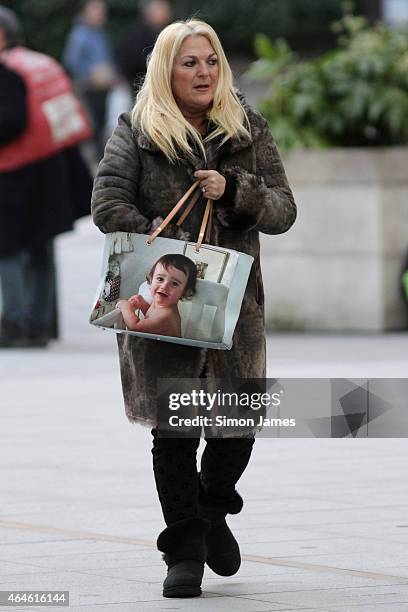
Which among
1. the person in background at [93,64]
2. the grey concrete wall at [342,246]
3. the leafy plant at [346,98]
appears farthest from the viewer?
the person in background at [93,64]

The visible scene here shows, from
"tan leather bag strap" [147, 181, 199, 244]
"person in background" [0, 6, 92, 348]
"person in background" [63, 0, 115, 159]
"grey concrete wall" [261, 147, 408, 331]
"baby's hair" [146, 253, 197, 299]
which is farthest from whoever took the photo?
"person in background" [63, 0, 115, 159]

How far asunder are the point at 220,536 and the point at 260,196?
3.40 ft

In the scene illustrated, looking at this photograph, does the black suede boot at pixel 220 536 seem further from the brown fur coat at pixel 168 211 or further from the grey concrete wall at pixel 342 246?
the grey concrete wall at pixel 342 246

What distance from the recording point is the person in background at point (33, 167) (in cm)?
1165

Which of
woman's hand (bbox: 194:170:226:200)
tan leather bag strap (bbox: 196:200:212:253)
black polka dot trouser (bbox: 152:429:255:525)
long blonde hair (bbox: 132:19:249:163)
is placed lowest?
black polka dot trouser (bbox: 152:429:255:525)

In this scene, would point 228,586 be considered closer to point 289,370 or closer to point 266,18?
point 289,370

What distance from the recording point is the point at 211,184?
202 inches

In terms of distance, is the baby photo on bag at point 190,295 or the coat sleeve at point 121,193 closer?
the baby photo on bag at point 190,295

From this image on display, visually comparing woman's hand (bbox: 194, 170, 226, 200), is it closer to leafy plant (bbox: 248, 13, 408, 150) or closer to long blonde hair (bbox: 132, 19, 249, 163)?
long blonde hair (bbox: 132, 19, 249, 163)

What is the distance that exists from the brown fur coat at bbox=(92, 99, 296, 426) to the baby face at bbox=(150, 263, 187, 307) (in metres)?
0.18

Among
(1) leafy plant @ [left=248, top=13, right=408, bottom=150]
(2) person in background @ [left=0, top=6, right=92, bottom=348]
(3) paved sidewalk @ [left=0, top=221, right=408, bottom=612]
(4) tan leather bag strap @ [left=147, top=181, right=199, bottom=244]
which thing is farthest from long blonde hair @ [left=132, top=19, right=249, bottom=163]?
(1) leafy plant @ [left=248, top=13, right=408, bottom=150]

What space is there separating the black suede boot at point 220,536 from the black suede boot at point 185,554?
9cm

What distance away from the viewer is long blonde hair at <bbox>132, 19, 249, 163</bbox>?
205 inches

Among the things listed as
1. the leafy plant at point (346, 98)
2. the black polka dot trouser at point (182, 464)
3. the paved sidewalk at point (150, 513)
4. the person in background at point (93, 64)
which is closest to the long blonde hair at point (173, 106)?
the black polka dot trouser at point (182, 464)
